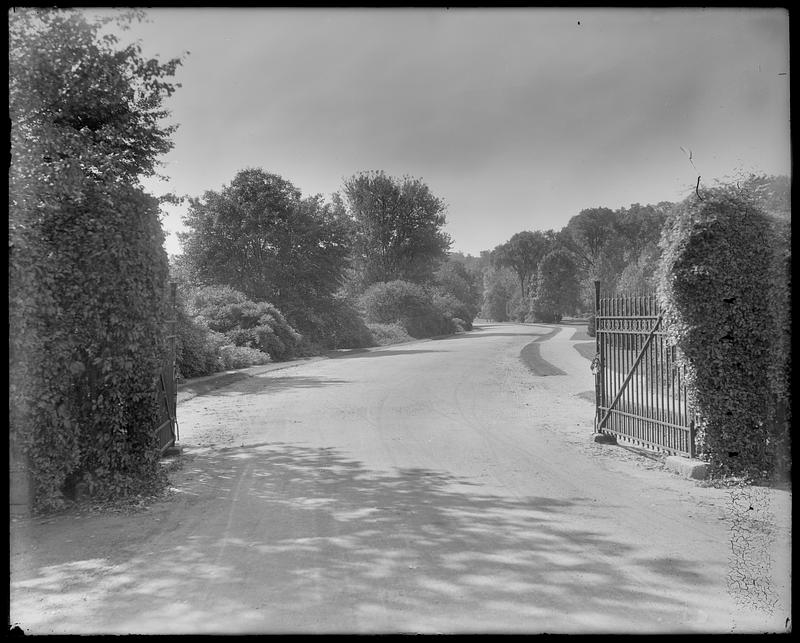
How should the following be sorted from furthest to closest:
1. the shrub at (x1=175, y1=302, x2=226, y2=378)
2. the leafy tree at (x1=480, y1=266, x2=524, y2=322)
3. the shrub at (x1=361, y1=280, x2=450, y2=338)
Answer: the leafy tree at (x1=480, y1=266, x2=524, y2=322) < the shrub at (x1=361, y1=280, x2=450, y2=338) < the shrub at (x1=175, y1=302, x2=226, y2=378)

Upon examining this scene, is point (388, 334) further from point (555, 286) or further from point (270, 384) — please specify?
point (555, 286)

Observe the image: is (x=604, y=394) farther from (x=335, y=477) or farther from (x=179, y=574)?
(x=179, y=574)

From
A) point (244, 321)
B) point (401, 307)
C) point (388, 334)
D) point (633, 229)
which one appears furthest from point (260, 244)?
point (633, 229)

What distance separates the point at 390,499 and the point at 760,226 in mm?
5249

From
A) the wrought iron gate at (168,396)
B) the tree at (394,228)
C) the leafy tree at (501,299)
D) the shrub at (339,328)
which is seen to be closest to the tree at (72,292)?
the wrought iron gate at (168,396)

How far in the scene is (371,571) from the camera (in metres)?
3.98

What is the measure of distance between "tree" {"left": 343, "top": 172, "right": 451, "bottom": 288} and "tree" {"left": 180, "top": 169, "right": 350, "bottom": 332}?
23.4 metres

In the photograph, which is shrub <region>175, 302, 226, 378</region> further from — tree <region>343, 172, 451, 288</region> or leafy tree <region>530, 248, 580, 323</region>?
leafy tree <region>530, 248, 580, 323</region>

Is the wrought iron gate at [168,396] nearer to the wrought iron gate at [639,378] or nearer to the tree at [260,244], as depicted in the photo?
the wrought iron gate at [639,378]

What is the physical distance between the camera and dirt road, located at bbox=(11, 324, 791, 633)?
3.41 metres

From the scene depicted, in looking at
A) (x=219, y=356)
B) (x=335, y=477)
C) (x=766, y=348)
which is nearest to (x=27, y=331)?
(x=335, y=477)

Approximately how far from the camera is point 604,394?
9.46m

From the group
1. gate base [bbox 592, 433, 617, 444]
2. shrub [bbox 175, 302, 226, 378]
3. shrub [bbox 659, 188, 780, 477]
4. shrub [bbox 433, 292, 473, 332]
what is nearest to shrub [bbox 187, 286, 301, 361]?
shrub [bbox 175, 302, 226, 378]

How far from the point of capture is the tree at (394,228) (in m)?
57.8
